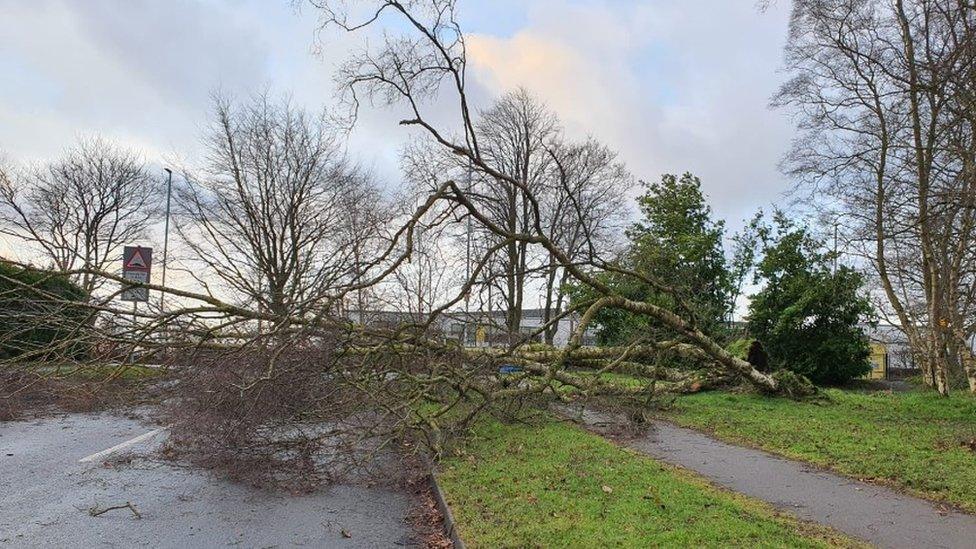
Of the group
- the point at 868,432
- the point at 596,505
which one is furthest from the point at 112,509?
the point at 868,432

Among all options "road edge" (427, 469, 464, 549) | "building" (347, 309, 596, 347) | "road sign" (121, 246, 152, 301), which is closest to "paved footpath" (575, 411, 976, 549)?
"road edge" (427, 469, 464, 549)

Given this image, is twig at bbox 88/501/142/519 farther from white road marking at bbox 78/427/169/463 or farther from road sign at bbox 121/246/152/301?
road sign at bbox 121/246/152/301

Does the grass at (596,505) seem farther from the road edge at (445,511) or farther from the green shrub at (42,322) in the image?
the green shrub at (42,322)

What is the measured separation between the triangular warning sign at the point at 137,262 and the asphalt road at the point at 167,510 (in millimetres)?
4723

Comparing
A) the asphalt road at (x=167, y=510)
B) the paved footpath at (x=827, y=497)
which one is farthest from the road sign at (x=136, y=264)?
the paved footpath at (x=827, y=497)

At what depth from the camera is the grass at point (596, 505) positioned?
5219 mm

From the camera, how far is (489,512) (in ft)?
20.0

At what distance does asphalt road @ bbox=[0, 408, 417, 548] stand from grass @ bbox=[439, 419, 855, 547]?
80 centimetres

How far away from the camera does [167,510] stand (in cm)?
661

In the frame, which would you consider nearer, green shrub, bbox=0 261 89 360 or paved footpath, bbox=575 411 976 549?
paved footpath, bbox=575 411 976 549

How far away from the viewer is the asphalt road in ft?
18.7

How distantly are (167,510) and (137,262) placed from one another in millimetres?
8336

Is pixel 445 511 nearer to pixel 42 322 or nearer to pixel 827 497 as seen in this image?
pixel 827 497

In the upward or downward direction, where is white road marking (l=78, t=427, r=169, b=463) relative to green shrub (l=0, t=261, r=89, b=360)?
downward
